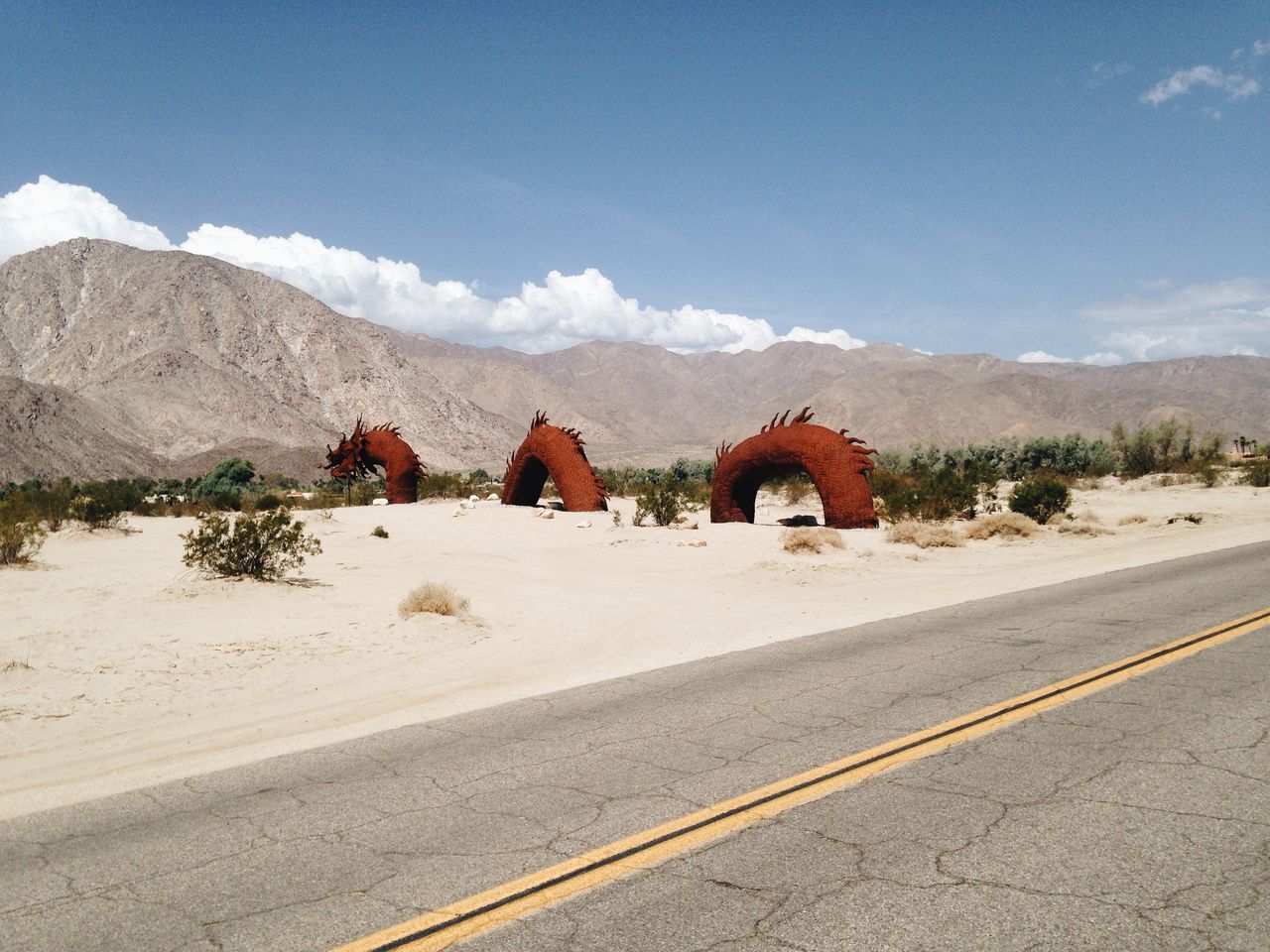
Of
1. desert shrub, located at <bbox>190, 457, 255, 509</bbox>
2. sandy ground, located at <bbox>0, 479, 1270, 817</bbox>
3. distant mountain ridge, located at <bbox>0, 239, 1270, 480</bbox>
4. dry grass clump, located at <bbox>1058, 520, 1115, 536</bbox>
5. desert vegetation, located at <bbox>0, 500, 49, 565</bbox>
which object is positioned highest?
distant mountain ridge, located at <bbox>0, 239, 1270, 480</bbox>

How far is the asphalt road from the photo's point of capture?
3.86 meters

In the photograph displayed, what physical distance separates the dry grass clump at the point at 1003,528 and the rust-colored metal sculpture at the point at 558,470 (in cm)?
1071

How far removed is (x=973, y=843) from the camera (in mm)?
4574

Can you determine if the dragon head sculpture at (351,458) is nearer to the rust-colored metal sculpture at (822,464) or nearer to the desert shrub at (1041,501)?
the rust-colored metal sculpture at (822,464)

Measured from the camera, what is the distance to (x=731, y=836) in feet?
15.5

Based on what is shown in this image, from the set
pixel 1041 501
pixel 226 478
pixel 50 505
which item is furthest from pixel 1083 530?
pixel 226 478

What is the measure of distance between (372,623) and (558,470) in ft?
54.4

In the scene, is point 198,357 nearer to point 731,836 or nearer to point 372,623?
point 372,623

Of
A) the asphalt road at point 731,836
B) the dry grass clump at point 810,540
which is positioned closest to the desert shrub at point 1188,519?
Result: the dry grass clump at point 810,540

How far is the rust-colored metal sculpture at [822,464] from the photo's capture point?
21.9 m

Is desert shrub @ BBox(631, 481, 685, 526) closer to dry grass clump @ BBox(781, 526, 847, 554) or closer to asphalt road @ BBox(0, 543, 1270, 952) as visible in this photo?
dry grass clump @ BBox(781, 526, 847, 554)

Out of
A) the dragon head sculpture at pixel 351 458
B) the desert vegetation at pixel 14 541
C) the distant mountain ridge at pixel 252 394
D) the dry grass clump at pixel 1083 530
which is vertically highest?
the distant mountain ridge at pixel 252 394

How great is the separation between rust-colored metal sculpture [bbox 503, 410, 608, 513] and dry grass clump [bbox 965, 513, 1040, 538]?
10.7 meters

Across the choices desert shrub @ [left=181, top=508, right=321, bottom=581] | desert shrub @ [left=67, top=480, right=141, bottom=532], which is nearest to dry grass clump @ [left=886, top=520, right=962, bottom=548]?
desert shrub @ [left=181, top=508, right=321, bottom=581]
